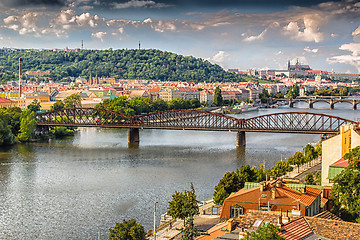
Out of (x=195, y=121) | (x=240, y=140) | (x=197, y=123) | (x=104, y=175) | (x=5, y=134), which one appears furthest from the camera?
(x=195, y=121)

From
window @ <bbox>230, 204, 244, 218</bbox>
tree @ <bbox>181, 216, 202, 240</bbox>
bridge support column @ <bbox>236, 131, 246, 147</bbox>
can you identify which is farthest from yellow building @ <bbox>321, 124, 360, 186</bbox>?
bridge support column @ <bbox>236, 131, 246, 147</bbox>

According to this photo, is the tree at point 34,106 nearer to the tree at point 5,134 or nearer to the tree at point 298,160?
the tree at point 5,134

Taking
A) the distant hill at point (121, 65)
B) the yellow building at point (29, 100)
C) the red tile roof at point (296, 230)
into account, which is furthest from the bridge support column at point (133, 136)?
the distant hill at point (121, 65)

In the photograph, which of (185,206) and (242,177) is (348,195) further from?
(242,177)

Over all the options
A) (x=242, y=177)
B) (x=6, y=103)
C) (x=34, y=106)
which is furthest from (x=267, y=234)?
(x=6, y=103)

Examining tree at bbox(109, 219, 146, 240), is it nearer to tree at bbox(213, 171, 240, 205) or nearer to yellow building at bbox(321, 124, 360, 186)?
tree at bbox(213, 171, 240, 205)
